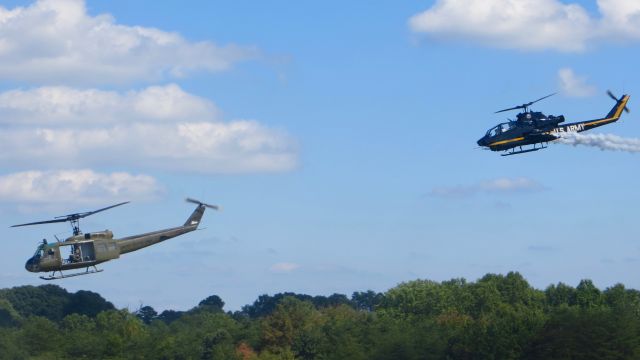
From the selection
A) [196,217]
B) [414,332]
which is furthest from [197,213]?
[414,332]

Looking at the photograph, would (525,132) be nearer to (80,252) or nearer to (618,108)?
(618,108)

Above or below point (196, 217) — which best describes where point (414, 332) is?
below

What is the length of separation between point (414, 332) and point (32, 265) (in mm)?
33958

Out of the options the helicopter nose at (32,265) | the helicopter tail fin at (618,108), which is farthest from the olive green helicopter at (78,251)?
the helicopter tail fin at (618,108)

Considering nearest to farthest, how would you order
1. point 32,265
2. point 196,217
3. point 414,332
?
point 32,265 < point 196,217 < point 414,332

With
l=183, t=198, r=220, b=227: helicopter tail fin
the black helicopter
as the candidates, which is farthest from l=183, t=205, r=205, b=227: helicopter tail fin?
the black helicopter

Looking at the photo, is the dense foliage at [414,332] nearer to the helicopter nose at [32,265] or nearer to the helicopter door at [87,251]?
the helicopter door at [87,251]

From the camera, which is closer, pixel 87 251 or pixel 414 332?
pixel 87 251

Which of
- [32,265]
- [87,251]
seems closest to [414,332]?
[87,251]

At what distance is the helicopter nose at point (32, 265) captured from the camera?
7912 centimetres

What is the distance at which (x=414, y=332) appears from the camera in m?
98.2

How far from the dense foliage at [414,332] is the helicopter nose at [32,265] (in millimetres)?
26804

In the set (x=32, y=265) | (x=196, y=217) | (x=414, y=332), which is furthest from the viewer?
(x=414, y=332)

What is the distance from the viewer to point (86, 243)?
262 ft
